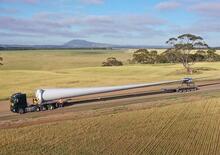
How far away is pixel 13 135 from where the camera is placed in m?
29.4

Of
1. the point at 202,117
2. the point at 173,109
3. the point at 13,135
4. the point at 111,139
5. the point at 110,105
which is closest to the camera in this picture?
the point at 111,139

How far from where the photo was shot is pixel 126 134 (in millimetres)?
29188

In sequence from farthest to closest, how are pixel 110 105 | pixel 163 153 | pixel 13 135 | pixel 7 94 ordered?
pixel 7 94 → pixel 110 105 → pixel 13 135 → pixel 163 153

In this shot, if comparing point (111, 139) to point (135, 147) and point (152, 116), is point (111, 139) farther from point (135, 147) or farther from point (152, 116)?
point (152, 116)

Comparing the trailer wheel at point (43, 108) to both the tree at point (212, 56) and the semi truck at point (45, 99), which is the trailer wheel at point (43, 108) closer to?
the semi truck at point (45, 99)

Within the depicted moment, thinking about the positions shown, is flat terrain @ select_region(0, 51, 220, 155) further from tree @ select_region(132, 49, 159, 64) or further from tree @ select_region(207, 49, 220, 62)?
tree @ select_region(207, 49, 220, 62)

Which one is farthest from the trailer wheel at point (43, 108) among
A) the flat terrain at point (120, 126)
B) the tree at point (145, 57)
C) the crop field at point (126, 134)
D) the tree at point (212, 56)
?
the tree at point (212, 56)

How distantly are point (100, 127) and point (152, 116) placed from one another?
6621 mm

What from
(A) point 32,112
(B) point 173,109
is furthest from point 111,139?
(A) point 32,112

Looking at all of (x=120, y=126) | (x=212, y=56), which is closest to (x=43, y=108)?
(x=120, y=126)

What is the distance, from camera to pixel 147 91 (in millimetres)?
59094

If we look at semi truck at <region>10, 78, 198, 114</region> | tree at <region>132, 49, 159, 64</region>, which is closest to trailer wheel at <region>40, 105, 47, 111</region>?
semi truck at <region>10, 78, 198, 114</region>

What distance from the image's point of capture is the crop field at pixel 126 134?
2488 cm

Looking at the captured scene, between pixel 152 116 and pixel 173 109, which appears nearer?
pixel 152 116
